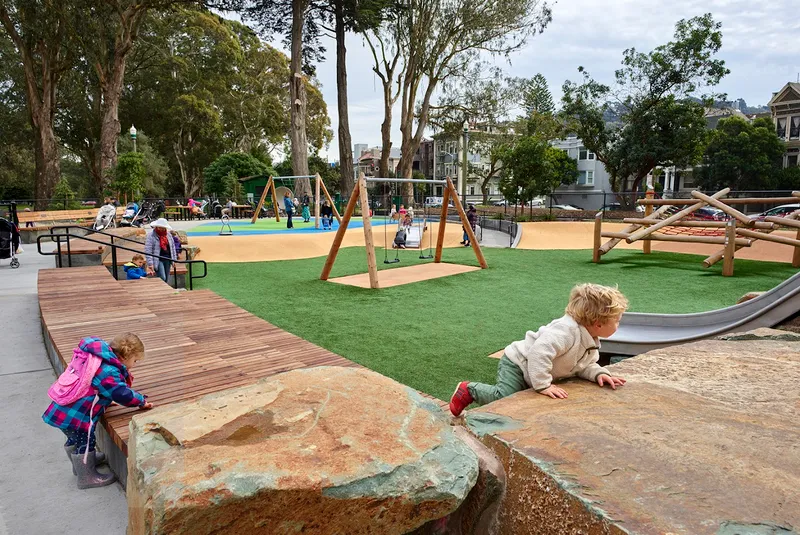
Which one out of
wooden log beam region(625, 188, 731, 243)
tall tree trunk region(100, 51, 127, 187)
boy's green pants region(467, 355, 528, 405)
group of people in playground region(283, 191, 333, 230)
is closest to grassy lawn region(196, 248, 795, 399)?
wooden log beam region(625, 188, 731, 243)

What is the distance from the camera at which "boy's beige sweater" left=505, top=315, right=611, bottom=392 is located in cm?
273

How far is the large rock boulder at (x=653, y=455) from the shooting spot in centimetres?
160

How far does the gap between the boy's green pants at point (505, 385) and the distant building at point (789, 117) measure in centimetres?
5395

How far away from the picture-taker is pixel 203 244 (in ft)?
51.2

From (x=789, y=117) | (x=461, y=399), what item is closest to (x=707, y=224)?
(x=461, y=399)

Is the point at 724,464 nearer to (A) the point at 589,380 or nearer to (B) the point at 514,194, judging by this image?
(A) the point at 589,380

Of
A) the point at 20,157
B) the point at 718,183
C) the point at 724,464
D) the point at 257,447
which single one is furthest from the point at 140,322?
the point at 20,157

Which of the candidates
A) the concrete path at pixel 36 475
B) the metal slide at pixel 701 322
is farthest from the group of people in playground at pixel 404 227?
the concrete path at pixel 36 475

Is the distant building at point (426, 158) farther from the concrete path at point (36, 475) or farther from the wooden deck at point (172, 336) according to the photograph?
the concrete path at point (36, 475)

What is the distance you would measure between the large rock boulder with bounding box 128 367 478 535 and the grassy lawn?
2.43 metres

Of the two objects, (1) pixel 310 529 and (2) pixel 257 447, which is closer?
(1) pixel 310 529

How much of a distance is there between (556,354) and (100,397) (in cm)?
281

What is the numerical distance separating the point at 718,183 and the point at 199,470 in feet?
157

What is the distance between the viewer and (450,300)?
8.85 m
